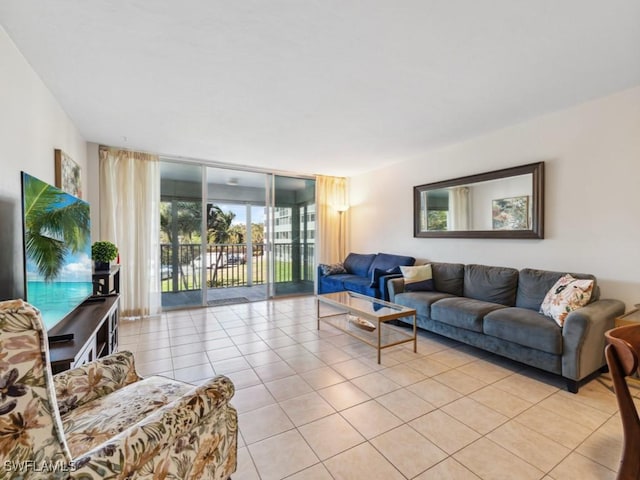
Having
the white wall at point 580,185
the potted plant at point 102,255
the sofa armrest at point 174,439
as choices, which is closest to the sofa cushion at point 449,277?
the white wall at point 580,185

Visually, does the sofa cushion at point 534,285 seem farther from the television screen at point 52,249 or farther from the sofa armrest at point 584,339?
the television screen at point 52,249

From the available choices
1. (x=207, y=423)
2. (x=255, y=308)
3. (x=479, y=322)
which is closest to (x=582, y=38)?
(x=479, y=322)

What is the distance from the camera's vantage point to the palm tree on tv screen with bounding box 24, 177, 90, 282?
1475 millimetres

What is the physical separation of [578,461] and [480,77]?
2510 mm

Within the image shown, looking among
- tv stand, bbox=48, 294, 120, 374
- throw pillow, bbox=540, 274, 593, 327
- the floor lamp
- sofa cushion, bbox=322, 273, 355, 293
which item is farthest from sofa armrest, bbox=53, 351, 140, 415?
the floor lamp

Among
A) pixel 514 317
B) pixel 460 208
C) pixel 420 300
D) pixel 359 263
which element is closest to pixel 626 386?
pixel 514 317

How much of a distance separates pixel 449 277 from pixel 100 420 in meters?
3.58

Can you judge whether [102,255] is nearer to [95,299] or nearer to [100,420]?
[95,299]

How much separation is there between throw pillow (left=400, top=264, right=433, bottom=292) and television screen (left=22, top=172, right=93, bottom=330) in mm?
3289

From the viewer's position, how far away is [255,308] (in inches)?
182

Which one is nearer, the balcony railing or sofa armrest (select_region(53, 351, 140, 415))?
sofa armrest (select_region(53, 351, 140, 415))

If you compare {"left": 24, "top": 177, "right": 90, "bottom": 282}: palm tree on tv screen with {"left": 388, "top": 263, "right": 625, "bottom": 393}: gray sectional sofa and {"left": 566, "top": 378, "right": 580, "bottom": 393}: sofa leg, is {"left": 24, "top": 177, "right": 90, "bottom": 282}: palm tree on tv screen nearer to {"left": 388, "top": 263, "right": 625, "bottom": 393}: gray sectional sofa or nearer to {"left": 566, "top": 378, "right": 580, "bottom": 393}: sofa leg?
{"left": 388, "top": 263, "right": 625, "bottom": 393}: gray sectional sofa

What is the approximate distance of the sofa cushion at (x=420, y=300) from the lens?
3232 mm

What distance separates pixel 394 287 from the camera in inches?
144
